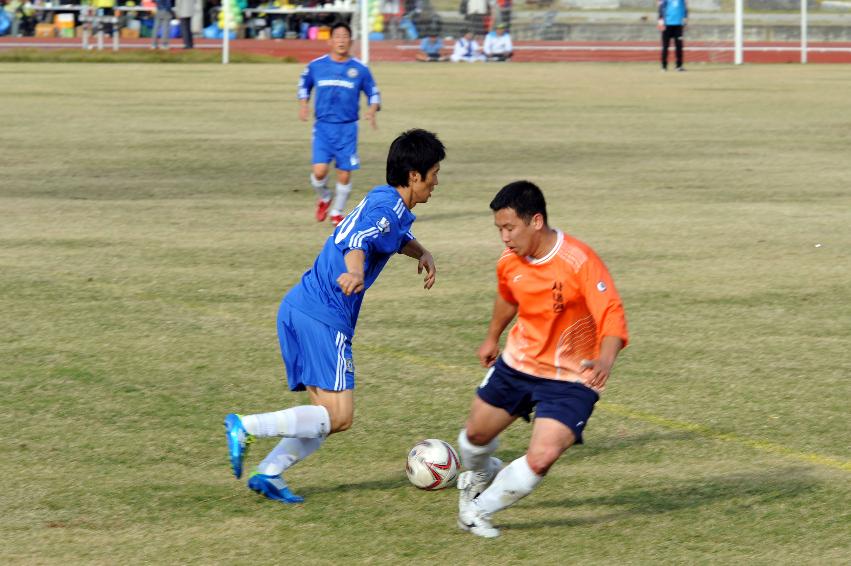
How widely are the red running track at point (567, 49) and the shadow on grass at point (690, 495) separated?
3539 cm

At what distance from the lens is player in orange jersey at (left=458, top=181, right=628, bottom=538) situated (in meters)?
5.80

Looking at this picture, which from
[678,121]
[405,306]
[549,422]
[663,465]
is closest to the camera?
[549,422]

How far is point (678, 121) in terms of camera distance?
26.3 metres

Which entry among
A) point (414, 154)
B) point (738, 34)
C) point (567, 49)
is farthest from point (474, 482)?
point (567, 49)

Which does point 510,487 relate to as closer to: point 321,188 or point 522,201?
point 522,201

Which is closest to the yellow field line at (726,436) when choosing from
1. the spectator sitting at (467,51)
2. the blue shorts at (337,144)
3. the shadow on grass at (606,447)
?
the shadow on grass at (606,447)

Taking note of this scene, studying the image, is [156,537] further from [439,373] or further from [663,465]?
[439,373]

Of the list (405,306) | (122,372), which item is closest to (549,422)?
(122,372)

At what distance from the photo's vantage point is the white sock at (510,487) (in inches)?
227

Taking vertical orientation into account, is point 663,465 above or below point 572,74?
below

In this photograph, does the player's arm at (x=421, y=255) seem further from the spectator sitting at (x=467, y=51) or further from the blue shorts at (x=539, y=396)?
the spectator sitting at (x=467, y=51)

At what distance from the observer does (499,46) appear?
41.6 meters

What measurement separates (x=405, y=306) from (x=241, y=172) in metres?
9.01

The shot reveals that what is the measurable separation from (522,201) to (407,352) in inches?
152
